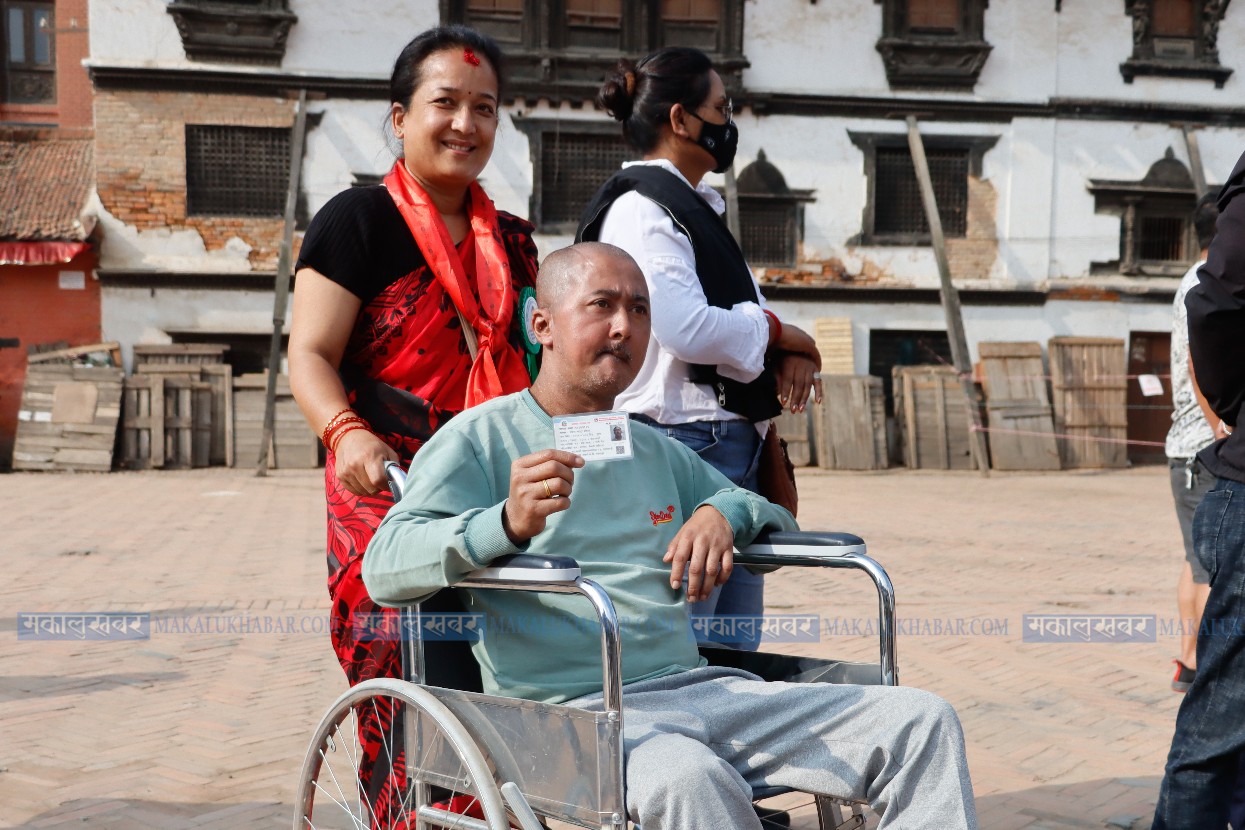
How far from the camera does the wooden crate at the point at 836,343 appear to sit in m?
18.8

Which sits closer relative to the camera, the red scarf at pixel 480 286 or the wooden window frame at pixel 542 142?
the red scarf at pixel 480 286

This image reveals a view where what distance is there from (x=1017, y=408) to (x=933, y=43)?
5.71 meters

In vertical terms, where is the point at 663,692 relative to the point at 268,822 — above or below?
above

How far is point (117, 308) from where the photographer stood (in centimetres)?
1767

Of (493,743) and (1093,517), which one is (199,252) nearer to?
(1093,517)

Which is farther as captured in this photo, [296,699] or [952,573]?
[952,573]

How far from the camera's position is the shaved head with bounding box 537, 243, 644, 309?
251 centimetres

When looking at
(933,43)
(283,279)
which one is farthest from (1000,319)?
(283,279)

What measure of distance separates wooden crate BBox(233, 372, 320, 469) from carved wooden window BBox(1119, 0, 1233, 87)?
45.0ft

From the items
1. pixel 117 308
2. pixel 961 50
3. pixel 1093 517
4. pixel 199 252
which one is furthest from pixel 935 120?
pixel 117 308

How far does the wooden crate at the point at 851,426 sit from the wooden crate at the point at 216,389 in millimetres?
8408

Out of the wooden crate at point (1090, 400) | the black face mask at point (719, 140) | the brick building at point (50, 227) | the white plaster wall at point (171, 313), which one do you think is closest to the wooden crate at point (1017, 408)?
the wooden crate at point (1090, 400)

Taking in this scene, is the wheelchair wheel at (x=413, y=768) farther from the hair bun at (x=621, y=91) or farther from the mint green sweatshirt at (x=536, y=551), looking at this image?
the hair bun at (x=621, y=91)

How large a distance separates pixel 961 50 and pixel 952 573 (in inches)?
502
